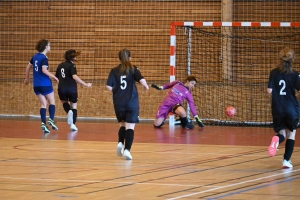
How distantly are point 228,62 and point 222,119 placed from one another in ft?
5.10

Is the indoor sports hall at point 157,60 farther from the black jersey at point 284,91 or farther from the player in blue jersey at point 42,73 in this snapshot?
the black jersey at point 284,91

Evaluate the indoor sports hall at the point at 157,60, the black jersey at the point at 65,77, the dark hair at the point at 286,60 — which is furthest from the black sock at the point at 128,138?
the black jersey at the point at 65,77

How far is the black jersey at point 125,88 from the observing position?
9.69m

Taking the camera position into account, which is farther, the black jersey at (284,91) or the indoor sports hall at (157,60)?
the indoor sports hall at (157,60)

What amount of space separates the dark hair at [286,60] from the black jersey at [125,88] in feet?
6.47

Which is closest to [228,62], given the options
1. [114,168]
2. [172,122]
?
[172,122]

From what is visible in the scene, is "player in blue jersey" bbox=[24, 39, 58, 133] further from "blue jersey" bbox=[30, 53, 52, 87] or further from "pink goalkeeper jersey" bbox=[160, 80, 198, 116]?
"pink goalkeeper jersey" bbox=[160, 80, 198, 116]

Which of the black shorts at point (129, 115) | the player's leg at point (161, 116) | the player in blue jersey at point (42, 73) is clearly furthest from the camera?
the player's leg at point (161, 116)

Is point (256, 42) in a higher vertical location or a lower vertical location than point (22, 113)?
higher

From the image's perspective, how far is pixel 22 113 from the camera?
63.9 feet

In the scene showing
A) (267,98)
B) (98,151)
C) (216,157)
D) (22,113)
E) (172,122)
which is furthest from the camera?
(22,113)

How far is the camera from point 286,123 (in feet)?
29.4

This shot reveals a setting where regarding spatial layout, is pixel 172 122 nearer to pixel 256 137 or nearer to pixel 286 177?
pixel 256 137

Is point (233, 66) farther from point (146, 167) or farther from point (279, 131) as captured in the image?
point (146, 167)
